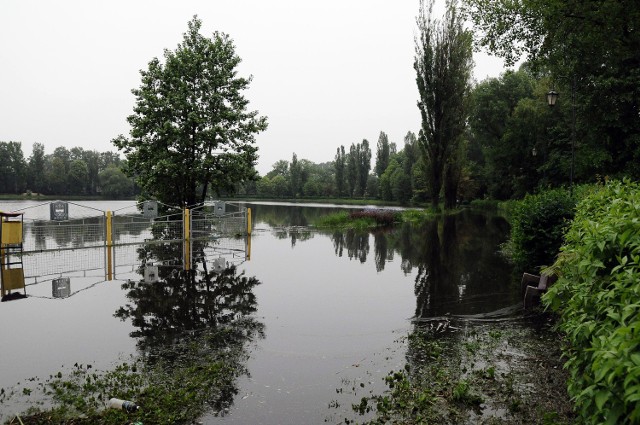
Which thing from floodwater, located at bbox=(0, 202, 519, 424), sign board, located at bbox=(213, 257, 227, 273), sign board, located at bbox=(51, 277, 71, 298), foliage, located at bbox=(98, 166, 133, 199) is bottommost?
floodwater, located at bbox=(0, 202, 519, 424)

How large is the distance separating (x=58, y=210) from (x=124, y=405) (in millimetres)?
11721

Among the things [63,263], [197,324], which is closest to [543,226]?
[197,324]

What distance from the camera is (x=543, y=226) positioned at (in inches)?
412

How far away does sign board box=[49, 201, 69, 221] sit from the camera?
1352 centimetres

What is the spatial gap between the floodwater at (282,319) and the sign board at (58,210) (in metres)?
1.22

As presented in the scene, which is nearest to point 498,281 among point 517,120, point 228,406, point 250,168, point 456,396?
point 456,396

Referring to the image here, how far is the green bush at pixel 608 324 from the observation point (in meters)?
1.98

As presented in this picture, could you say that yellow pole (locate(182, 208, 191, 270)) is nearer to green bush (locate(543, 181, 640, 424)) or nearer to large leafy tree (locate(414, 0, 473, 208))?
green bush (locate(543, 181, 640, 424))

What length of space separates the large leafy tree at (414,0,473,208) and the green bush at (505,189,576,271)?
965 inches

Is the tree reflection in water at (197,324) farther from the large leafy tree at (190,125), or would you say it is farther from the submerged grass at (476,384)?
the large leafy tree at (190,125)

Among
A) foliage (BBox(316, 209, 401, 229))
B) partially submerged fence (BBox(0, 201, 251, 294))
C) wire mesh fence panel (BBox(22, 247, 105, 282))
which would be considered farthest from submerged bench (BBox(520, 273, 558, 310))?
foliage (BBox(316, 209, 401, 229))

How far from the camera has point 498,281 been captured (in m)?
10.5

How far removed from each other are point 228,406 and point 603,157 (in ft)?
82.9

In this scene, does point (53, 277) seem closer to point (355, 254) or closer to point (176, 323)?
point (176, 323)
